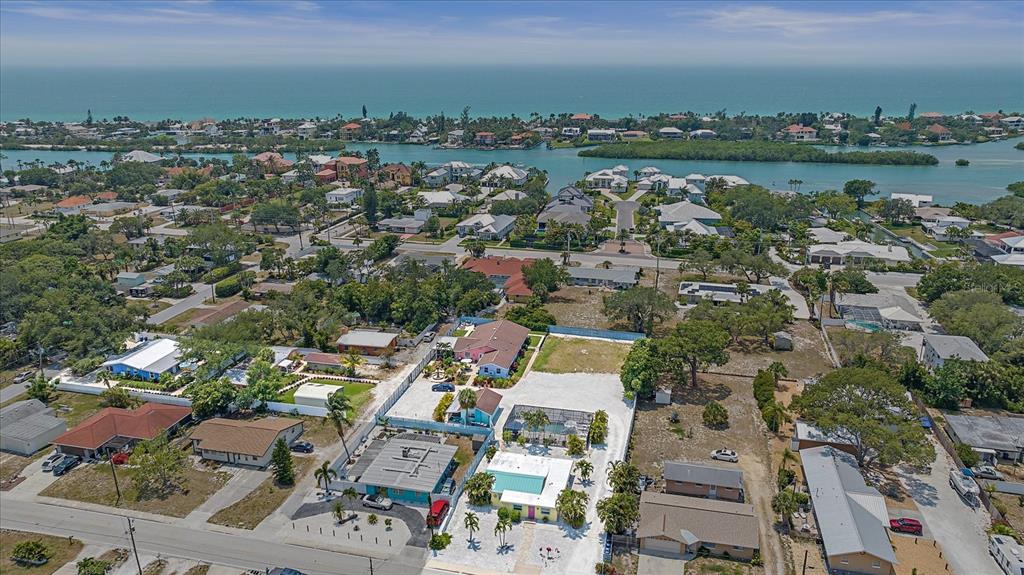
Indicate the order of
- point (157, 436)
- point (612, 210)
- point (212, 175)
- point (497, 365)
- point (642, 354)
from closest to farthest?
point (157, 436), point (642, 354), point (497, 365), point (612, 210), point (212, 175)

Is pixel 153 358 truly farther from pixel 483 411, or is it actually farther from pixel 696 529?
pixel 696 529

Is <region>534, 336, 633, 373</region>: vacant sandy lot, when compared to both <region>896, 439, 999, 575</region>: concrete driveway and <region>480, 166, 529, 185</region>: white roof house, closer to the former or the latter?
<region>896, 439, 999, 575</region>: concrete driveway

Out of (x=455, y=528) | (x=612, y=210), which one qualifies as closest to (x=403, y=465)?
(x=455, y=528)

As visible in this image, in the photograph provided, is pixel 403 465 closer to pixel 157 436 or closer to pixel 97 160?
pixel 157 436

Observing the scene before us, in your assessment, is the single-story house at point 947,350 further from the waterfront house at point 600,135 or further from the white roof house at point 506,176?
the waterfront house at point 600,135

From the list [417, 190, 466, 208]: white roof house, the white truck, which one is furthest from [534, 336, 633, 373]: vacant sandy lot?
[417, 190, 466, 208]: white roof house
